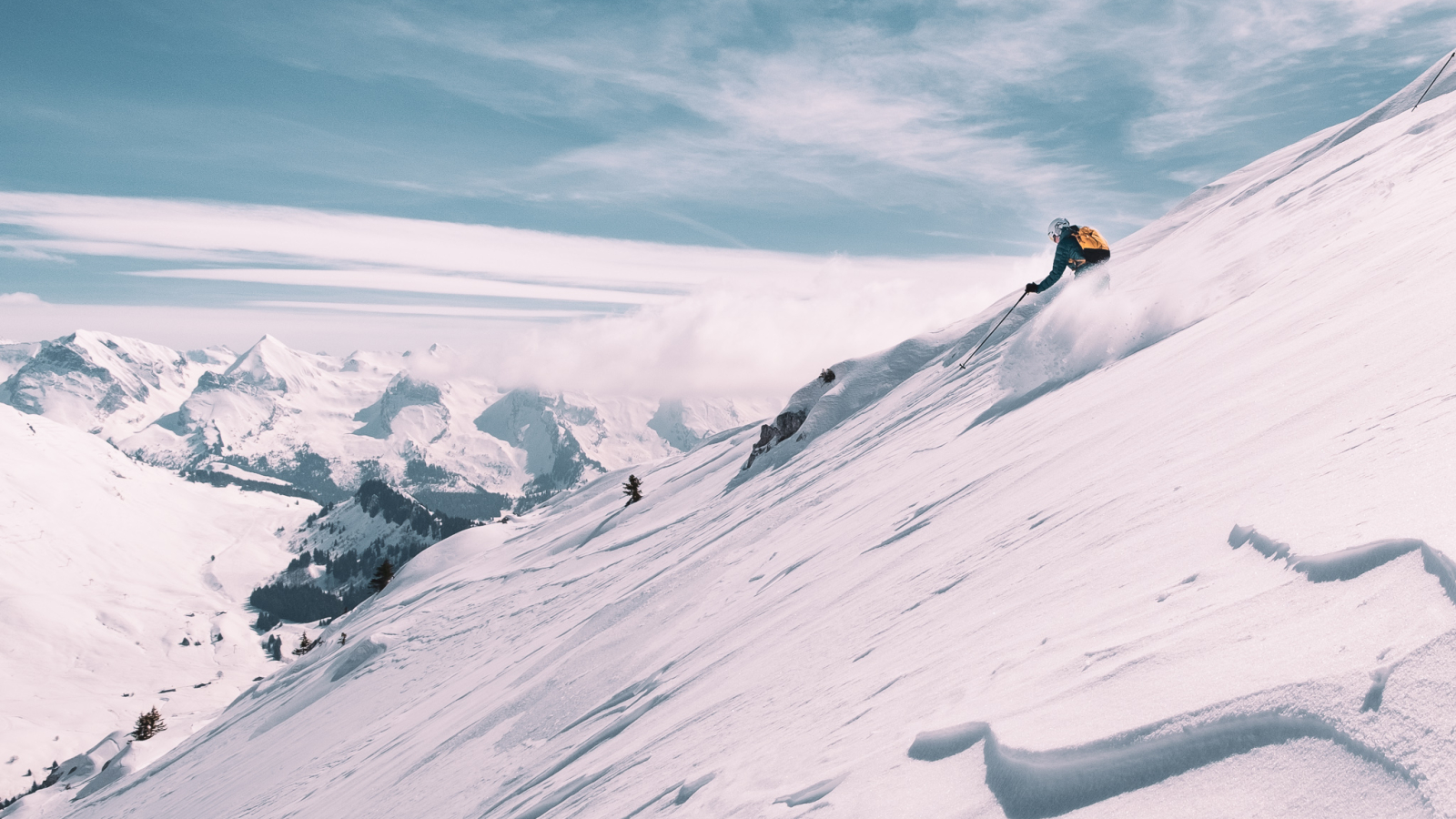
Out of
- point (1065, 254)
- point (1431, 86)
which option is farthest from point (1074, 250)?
point (1431, 86)

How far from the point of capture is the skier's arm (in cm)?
1709

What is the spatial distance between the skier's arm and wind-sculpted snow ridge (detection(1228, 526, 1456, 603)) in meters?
14.9

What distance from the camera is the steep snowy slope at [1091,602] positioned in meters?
2.61

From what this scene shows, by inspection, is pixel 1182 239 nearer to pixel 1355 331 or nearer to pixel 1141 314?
pixel 1141 314

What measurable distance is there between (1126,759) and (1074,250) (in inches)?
670

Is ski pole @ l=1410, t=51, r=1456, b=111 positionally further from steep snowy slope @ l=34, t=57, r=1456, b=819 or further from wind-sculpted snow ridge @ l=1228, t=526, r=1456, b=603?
wind-sculpted snow ridge @ l=1228, t=526, r=1456, b=603

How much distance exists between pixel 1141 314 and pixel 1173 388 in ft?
20.9

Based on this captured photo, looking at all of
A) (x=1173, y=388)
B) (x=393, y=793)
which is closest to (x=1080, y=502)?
(x=1173, y=388)

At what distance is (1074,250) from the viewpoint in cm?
1739

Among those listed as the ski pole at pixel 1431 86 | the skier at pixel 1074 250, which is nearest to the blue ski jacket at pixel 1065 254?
the skier at pixel 1074 250

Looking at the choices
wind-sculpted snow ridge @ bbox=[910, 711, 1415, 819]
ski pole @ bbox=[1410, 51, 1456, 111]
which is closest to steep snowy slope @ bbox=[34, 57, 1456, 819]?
wind-sculpted snow ridge @ bbox=[910, 711, 1415, 819]

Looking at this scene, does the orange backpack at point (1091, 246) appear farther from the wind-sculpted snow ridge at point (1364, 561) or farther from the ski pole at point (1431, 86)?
the wind-sculpted snow ridge at point (1364, 561)

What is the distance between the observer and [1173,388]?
8.80 meters

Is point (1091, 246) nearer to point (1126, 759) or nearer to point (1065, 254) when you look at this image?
point (1065, 254)
